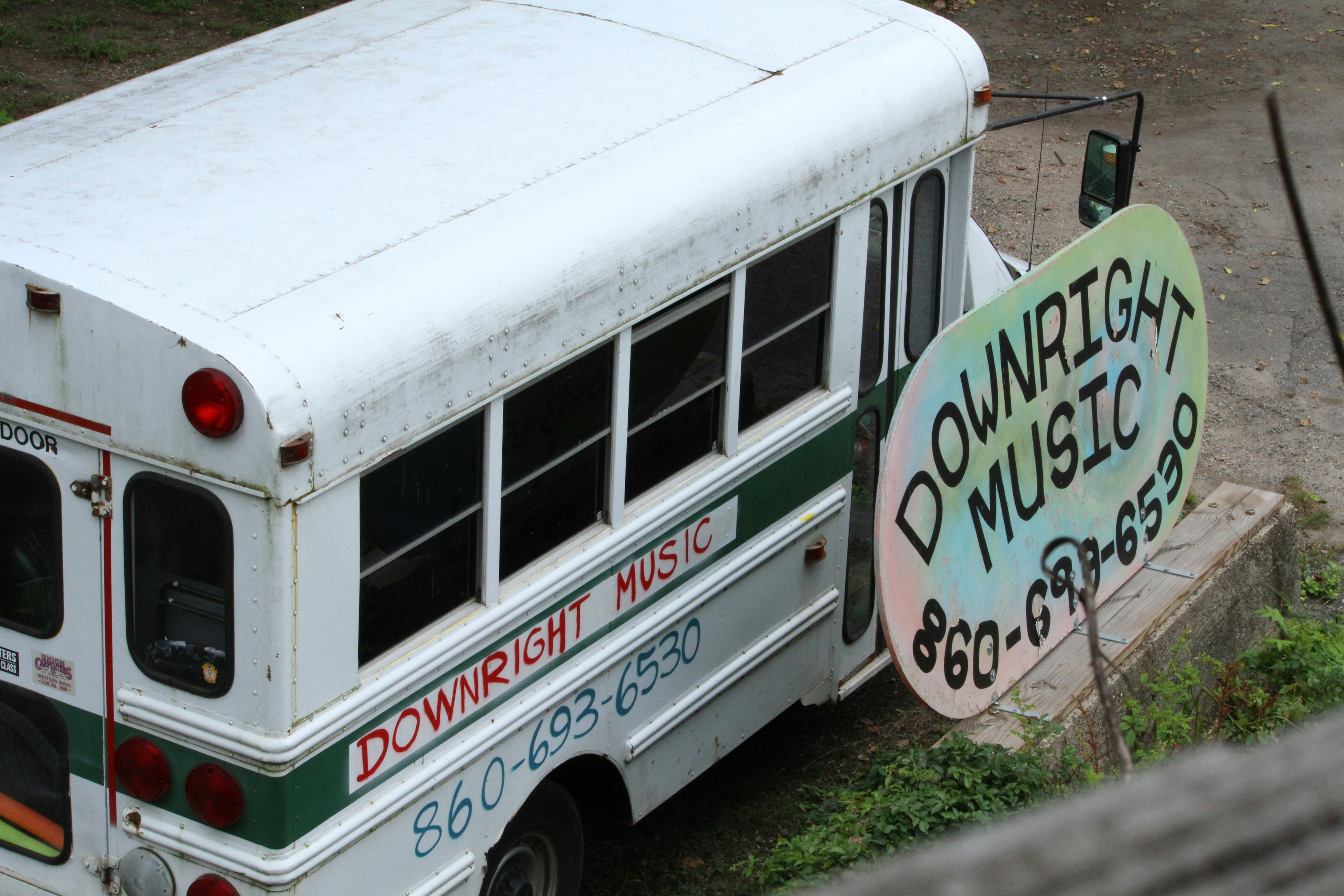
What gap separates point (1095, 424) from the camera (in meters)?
5.17

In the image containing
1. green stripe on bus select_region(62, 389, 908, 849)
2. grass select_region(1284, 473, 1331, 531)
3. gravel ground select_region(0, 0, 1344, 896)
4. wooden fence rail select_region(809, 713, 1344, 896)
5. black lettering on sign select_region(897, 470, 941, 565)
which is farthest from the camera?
grass select_region(1284, 473, 1331, 531)

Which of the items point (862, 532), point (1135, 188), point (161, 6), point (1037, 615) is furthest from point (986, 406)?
point (161, 6)

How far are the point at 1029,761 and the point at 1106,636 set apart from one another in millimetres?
1300

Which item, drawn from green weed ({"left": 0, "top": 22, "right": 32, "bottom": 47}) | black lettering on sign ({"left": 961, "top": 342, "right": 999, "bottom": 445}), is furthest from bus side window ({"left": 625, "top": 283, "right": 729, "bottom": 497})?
green weed ({"left": 0, "top": 22, "right": 32, "bottom": 47})

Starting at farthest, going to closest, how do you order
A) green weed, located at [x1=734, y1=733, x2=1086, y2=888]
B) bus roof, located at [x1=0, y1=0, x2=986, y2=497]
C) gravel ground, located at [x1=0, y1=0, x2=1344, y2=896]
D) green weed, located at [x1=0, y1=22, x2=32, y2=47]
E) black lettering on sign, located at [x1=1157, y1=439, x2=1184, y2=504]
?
green weed, located at [x1=0, y1=22, x2=32, y2=47] → black lettering on sign, located at [x1=1157, y1=439, x2=1184, y2=504] → gravel ground, located at [x1=0, y1=0, x2=1344, y2=896] → green weed, located at [x1=734, y1=733, x2=1086, y2=888] → bus roof, located at [x1=0, y1=0, x2=986, y2=497]

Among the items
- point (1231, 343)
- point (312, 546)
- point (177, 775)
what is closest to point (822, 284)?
point (312, 546)

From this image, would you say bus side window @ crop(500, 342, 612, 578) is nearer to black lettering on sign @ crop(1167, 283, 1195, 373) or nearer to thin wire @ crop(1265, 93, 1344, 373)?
thin wire @ crop(1265, 93, 1344, 373)

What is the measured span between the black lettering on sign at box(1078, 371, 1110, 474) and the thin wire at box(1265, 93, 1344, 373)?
3.32m

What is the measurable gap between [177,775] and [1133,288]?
3435 mm

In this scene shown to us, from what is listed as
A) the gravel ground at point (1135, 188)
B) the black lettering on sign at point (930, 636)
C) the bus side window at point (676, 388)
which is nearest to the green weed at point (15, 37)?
the gravel ground at point (1135, 188)

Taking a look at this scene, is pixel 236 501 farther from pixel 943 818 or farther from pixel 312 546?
pixel 943 818

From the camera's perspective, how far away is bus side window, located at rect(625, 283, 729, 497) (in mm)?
4035

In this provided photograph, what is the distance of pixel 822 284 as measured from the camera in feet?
15.1

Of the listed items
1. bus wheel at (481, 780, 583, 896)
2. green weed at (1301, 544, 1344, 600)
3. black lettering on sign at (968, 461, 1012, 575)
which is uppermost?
black lettering on sign at (968, 461, 1012, 575)
